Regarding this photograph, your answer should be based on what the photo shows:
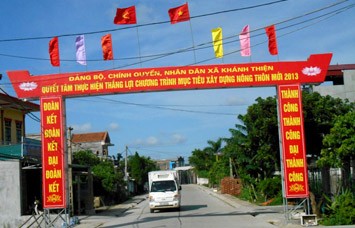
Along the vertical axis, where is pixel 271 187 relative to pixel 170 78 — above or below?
below

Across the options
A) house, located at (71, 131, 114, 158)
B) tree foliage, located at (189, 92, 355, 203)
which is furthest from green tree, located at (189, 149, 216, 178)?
tree foliage, located at (189, 92, 355, 203)

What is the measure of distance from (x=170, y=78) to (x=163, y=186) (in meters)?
11.3

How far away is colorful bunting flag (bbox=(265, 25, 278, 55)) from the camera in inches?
802

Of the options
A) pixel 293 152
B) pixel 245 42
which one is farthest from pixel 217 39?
pixel 293 152

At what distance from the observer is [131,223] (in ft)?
77.3

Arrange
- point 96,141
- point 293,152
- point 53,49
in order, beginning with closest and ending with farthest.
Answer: point 293,152 → point 53,49 → point 96,141

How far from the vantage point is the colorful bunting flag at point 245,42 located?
67.9 feet

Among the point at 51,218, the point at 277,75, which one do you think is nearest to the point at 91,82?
the point at 51,218

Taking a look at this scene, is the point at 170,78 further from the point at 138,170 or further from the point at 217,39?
the point at 138,170

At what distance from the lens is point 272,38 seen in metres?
20.6

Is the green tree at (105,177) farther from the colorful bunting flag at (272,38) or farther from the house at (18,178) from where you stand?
the colorful bunting flag at (272,38)

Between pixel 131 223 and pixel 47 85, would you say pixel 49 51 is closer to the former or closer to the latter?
pixel 47 85

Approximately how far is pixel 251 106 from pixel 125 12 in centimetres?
1294

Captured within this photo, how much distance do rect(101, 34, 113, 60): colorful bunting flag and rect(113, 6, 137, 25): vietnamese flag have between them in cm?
163
